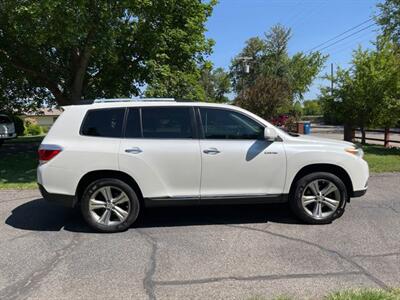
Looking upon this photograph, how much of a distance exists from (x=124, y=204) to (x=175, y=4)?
28.6ft

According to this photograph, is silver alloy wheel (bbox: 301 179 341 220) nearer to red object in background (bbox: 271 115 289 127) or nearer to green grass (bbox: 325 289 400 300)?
green grass (bbox: 325 289 400 300)

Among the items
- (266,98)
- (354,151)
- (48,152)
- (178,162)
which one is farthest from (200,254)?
(266,98)

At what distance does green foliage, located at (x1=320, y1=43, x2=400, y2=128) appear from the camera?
15719mm

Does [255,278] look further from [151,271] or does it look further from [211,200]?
[211,200]

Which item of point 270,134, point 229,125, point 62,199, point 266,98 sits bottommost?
point 62,199

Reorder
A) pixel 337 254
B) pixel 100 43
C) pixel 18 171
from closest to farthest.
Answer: pixel 337 254 < pixel 100 43 < pixel 18 171

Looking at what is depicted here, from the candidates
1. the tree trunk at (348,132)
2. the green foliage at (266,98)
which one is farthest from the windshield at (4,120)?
the tree trunk at (348,132)

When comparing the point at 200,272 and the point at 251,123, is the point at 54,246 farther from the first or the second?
the point at 251,123

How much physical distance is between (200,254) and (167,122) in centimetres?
192

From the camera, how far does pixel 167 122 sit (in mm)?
5914

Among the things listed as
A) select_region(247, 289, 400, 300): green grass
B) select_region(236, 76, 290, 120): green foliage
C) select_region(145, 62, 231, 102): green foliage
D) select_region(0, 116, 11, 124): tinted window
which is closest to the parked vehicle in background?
select_region(0, 116, 11, 124): tinted window

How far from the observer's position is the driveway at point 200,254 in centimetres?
406

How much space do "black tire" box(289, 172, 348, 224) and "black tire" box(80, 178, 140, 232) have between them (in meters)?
2.22

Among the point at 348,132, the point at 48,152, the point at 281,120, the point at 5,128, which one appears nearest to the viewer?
the point at 48,152
